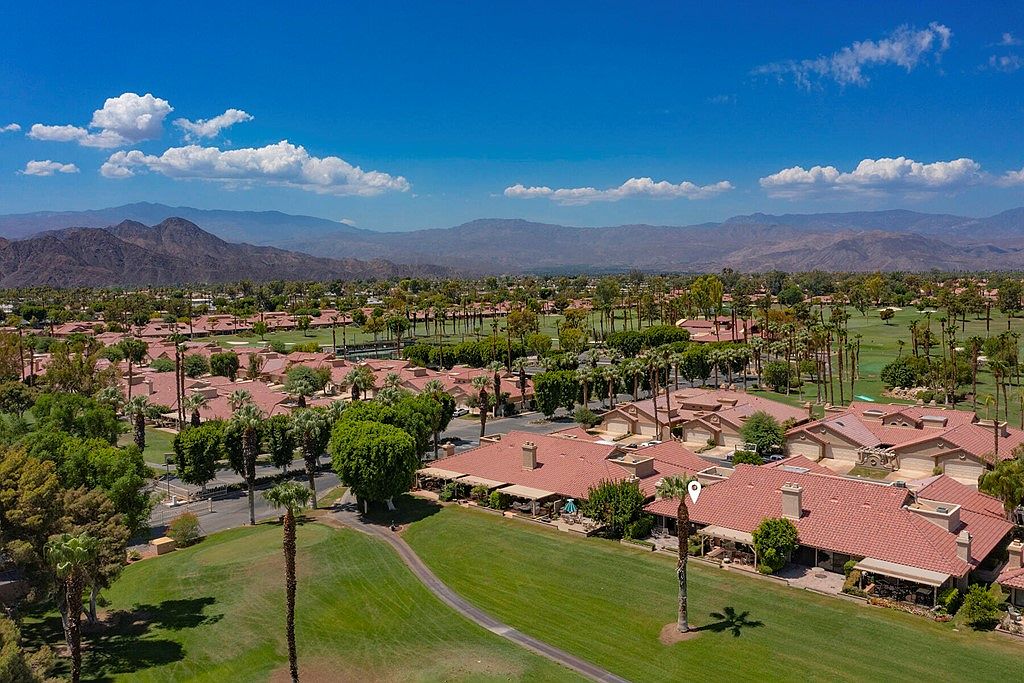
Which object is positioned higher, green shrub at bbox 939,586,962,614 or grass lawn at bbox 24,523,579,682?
green shrub at bbox 939,586,962,614

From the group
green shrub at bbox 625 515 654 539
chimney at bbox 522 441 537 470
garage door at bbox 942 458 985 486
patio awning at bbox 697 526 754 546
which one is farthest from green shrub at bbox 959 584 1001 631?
chimney at bbox 522 441 537 470

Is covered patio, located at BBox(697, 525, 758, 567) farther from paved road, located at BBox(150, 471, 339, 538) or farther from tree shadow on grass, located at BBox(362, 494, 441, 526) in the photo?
paved road, located at BBox(150, 471, 339, 538)

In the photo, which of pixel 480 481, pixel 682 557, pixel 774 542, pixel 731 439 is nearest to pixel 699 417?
pixel 731 439

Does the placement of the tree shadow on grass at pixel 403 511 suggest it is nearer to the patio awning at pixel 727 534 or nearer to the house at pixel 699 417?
the patio awning at pixel 727 534

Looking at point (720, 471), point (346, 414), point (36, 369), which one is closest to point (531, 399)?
point (346, 414)

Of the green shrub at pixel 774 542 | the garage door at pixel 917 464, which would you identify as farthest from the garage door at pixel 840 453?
the green shrub at pixel 774 542

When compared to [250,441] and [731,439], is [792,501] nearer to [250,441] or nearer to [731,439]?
[731,439]
